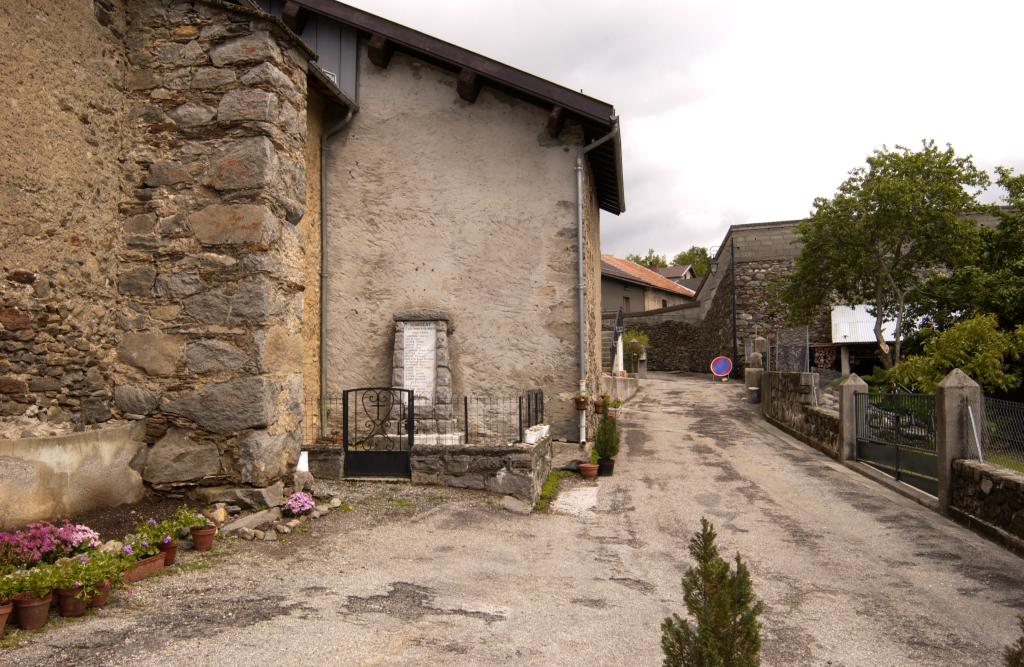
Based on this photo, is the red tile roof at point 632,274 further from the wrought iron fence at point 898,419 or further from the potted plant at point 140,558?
the potted plant at point 140,558

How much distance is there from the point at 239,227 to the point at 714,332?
25.3 m

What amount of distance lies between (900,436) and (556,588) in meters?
6.87

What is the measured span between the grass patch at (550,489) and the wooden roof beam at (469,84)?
230 inches

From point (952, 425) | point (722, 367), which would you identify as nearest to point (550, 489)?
point (952, 425)

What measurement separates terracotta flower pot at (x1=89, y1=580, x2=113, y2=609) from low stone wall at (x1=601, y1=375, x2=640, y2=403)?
12122mm

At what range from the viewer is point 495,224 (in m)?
10.8

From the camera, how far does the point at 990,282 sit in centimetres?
1670

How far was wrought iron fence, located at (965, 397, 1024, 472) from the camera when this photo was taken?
7398 millimetres

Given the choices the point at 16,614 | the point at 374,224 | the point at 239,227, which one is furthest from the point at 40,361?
the point at 374,224

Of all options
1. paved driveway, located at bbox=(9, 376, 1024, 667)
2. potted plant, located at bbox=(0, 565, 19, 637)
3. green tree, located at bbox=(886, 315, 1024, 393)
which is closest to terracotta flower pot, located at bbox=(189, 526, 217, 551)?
Answer: paved driveway, located at bbox=(9, 376, 1024, 667)

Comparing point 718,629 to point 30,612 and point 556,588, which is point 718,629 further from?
point 30,612

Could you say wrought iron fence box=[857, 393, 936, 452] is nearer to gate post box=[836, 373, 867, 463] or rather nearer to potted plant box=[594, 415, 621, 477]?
gate post box=[836, 373, 867, 463]

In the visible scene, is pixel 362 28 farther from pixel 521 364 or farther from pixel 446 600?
pixel 446 600

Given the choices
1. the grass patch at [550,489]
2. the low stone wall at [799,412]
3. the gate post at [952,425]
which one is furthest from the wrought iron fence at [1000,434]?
the grass patch at [550,489]
